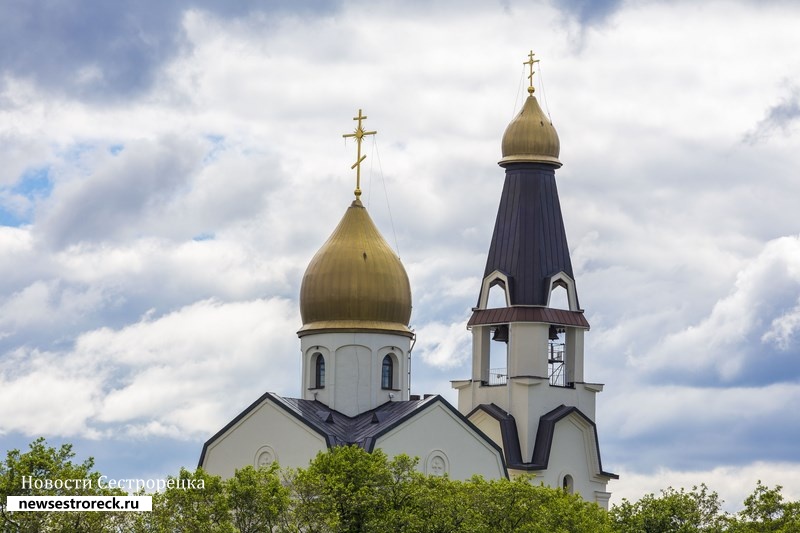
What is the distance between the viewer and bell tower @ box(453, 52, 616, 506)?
55344 millimetres

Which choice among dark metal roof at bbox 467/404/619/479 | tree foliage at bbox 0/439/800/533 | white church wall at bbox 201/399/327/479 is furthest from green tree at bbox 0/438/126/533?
dark metal roof at bbox 467/404/619/479

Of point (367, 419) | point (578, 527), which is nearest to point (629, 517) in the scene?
point (578, 527)

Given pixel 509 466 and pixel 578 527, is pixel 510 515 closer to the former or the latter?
pixel 578 527

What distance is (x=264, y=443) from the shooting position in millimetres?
49250

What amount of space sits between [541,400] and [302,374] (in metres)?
8.57

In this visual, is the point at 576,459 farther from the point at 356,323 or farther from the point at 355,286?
the point at 355,286

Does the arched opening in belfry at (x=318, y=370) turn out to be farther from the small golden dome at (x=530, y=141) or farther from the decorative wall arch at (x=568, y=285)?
the small golden dome at (x=530, y=141)

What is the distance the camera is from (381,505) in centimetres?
4200

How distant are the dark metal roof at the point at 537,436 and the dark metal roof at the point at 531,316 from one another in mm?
2793

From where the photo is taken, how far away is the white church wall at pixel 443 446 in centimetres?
4806

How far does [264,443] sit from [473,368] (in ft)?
34.0

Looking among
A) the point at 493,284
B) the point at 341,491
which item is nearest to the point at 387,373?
the point at 493,284

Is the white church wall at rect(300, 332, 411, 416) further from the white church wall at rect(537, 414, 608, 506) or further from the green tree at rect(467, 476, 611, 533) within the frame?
the white church wall at rect(537, 414, 608, 506)

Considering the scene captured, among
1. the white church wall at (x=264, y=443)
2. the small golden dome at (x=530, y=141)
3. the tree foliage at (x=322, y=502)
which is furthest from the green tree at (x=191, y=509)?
the small golden dome at (x=530, y=141)
